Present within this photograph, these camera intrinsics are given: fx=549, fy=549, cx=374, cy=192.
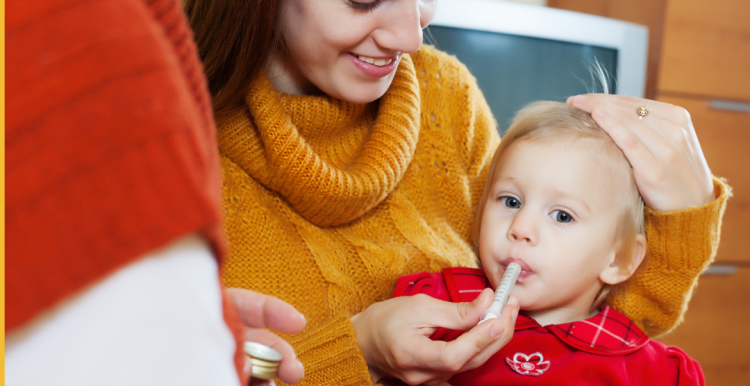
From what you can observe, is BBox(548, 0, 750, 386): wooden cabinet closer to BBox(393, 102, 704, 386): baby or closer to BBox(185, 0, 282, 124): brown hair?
BBox(393, 102, 704, 386): baby

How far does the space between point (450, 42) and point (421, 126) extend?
582 mm

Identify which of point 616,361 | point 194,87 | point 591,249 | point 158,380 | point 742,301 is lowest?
point 742,301

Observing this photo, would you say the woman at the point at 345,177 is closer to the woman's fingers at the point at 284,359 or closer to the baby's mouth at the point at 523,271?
the baby's mouth at the point at 523,271

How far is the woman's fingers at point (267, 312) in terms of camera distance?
0.48 m

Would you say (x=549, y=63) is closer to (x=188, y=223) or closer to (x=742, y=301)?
(x=742, y=301)

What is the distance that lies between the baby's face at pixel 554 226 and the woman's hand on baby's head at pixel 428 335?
126 mm

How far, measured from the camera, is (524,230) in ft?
2.79

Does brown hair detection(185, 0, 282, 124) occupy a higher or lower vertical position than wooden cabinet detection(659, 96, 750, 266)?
higher

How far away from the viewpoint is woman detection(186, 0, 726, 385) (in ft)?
2.89

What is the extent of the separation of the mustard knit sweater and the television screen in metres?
0.54

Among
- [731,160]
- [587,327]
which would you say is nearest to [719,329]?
[731,160]

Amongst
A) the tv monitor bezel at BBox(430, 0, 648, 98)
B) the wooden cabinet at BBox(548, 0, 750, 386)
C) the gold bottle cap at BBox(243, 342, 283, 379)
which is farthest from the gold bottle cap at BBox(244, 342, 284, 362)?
the wooden cabinet at BBox(548, 0, 750, 386)

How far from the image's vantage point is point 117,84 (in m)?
0.24

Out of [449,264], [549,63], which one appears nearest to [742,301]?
[549,63]
